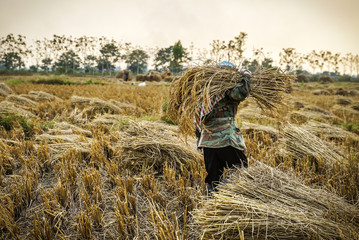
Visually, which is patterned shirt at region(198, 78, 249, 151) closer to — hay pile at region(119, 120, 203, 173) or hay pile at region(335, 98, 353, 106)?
hay pile at region(119, 120, 203, 173)

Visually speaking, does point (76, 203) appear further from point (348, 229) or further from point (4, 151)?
point (348, 229)

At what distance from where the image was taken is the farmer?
167 centimetres

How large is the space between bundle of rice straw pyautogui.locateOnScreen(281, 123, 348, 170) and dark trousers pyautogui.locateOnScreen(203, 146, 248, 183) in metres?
1.10

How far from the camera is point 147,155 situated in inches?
92.5

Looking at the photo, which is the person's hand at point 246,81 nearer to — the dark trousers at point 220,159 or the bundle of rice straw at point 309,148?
the dark trousers at point 220,159

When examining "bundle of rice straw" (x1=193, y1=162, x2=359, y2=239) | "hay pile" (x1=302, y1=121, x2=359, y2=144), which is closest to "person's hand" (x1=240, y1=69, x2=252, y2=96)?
"bundle of rice straw" (x1=193, y1=162, x2=359, y2=239)

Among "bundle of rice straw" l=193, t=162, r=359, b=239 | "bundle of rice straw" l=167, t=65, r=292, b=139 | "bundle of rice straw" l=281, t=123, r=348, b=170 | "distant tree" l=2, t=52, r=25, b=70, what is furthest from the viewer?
"distant tree" l=2, t=52, r=25, b=70

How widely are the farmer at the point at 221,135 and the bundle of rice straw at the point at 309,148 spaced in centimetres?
110

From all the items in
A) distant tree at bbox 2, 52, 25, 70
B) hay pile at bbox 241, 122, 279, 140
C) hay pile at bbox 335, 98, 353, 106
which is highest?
distant tree at bbox 2, 52, 25, 70

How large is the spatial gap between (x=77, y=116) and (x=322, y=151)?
14.3 ft

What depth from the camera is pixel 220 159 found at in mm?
1836

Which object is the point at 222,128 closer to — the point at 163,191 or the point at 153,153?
the point at 163,191

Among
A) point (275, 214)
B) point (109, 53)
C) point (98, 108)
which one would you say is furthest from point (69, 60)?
Result: point (275, 214)

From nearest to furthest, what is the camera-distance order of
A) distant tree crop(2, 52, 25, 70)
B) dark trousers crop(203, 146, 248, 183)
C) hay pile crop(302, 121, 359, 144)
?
dark trousers crop(203, 146, 248, 183) < hay pile crop(302, 121, 359, 144) < distant tree crop(2, 52, 25, 70)
